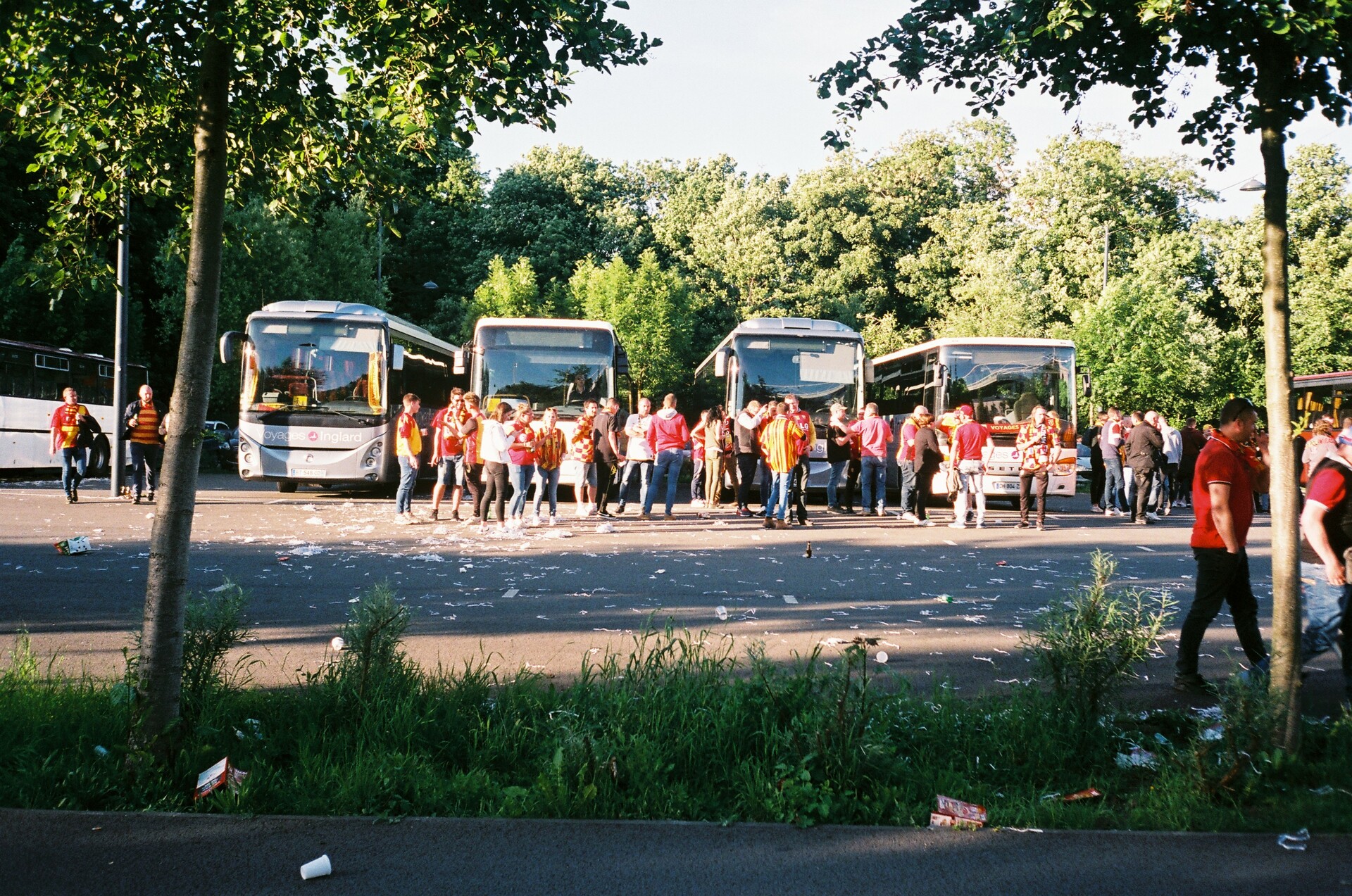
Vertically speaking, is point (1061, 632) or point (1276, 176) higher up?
point (1276, 176)

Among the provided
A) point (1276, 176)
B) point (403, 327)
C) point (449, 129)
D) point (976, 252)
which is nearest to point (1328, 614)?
point (1276, 176)

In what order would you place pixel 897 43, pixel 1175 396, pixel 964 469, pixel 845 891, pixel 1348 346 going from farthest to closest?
pixel 1348 346, pixel 1175 396, pixel 964 469, pixel 897 43, pixel 845 891

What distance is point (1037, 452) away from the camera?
58.2ft

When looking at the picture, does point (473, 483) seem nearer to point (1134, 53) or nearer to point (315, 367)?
point (315, 367)

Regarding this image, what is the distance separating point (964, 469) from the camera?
1862cm

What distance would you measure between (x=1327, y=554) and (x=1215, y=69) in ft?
9.46

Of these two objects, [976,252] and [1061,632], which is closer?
[1061,632]

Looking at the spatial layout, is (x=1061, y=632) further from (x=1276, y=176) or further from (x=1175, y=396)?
(x=1175, y=396)

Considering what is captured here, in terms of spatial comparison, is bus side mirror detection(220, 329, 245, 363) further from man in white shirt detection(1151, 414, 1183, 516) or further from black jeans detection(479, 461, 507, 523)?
man in white shirt detection(1151, 414, 1183, 516)

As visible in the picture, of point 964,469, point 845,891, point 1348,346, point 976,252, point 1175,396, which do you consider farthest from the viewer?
point 976,252

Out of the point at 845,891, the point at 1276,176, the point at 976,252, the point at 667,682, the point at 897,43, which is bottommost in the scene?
the point at 845,891

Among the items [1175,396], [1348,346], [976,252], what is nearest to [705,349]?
[976,252]

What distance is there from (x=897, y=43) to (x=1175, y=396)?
42033mm

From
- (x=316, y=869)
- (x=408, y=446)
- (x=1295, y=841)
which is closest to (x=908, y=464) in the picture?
(x=408, y=446)
